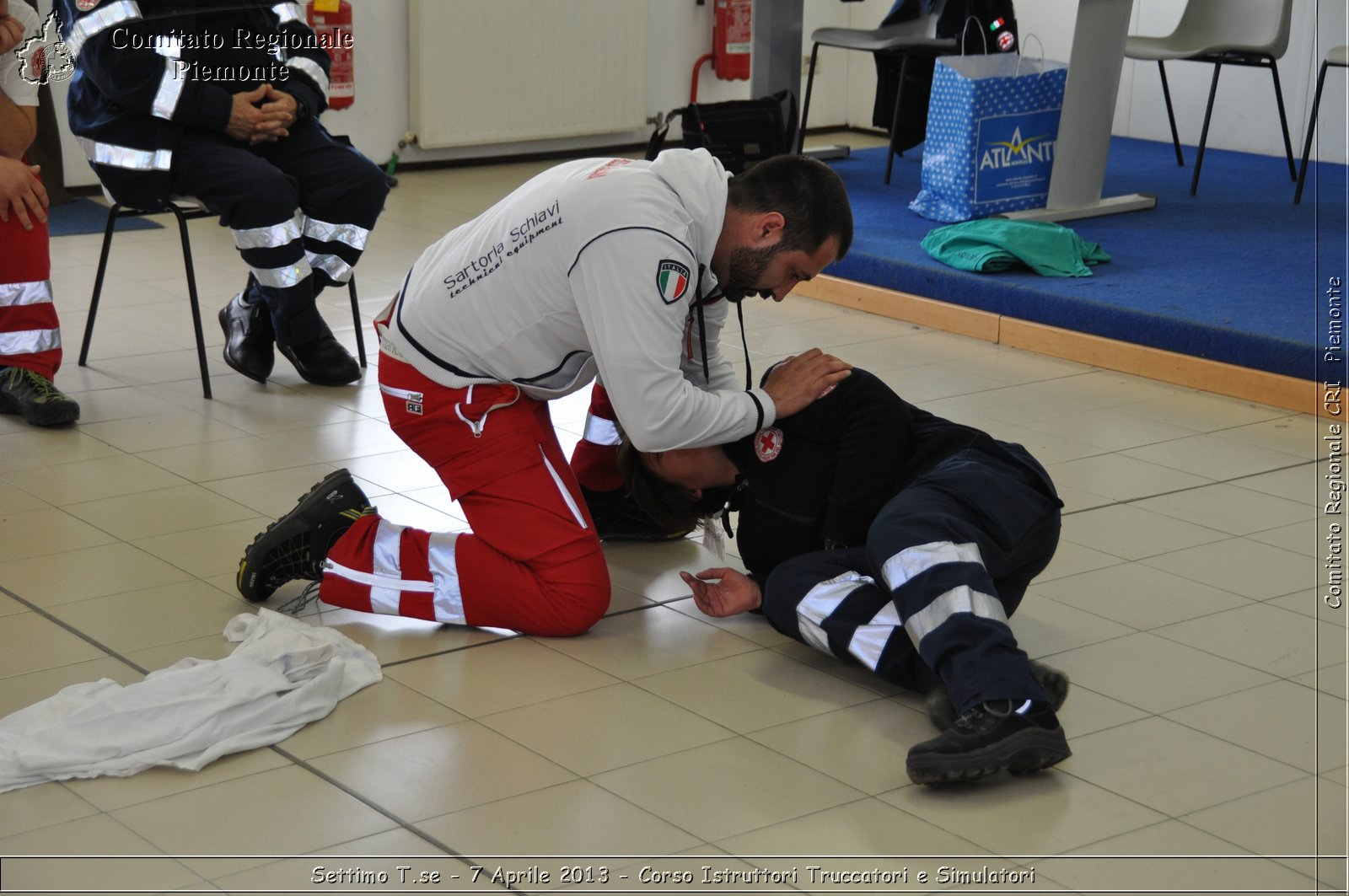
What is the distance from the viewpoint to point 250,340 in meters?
4.14

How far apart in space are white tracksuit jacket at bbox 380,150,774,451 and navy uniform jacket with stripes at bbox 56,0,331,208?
1.48 m

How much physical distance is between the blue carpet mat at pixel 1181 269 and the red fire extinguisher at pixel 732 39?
147 cm

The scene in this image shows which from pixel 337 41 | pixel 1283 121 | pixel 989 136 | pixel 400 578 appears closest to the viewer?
pixel 400 578

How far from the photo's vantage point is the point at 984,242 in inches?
199

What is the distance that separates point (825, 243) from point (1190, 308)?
2274mm

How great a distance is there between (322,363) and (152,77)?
845 millimetres

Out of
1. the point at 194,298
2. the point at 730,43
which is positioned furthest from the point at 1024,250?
the point at 730,43

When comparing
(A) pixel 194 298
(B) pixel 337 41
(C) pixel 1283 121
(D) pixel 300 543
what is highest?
(B) pixel 337 41

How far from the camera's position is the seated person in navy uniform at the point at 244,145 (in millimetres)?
3885

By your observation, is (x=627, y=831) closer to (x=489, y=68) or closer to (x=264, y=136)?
(x=264, y=136)

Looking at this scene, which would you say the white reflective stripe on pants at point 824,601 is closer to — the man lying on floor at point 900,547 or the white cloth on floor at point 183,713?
the man lying on floor at point 900,547

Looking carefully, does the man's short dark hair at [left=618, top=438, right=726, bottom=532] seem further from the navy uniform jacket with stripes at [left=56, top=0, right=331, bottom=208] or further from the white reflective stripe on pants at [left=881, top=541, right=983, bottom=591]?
the navy uniform jacket with stripes at [left=56, top=0, right=331, bottom=208]

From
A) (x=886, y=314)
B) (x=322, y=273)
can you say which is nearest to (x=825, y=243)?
(x=322, y=273)

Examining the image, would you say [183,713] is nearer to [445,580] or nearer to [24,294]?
[445,580]
